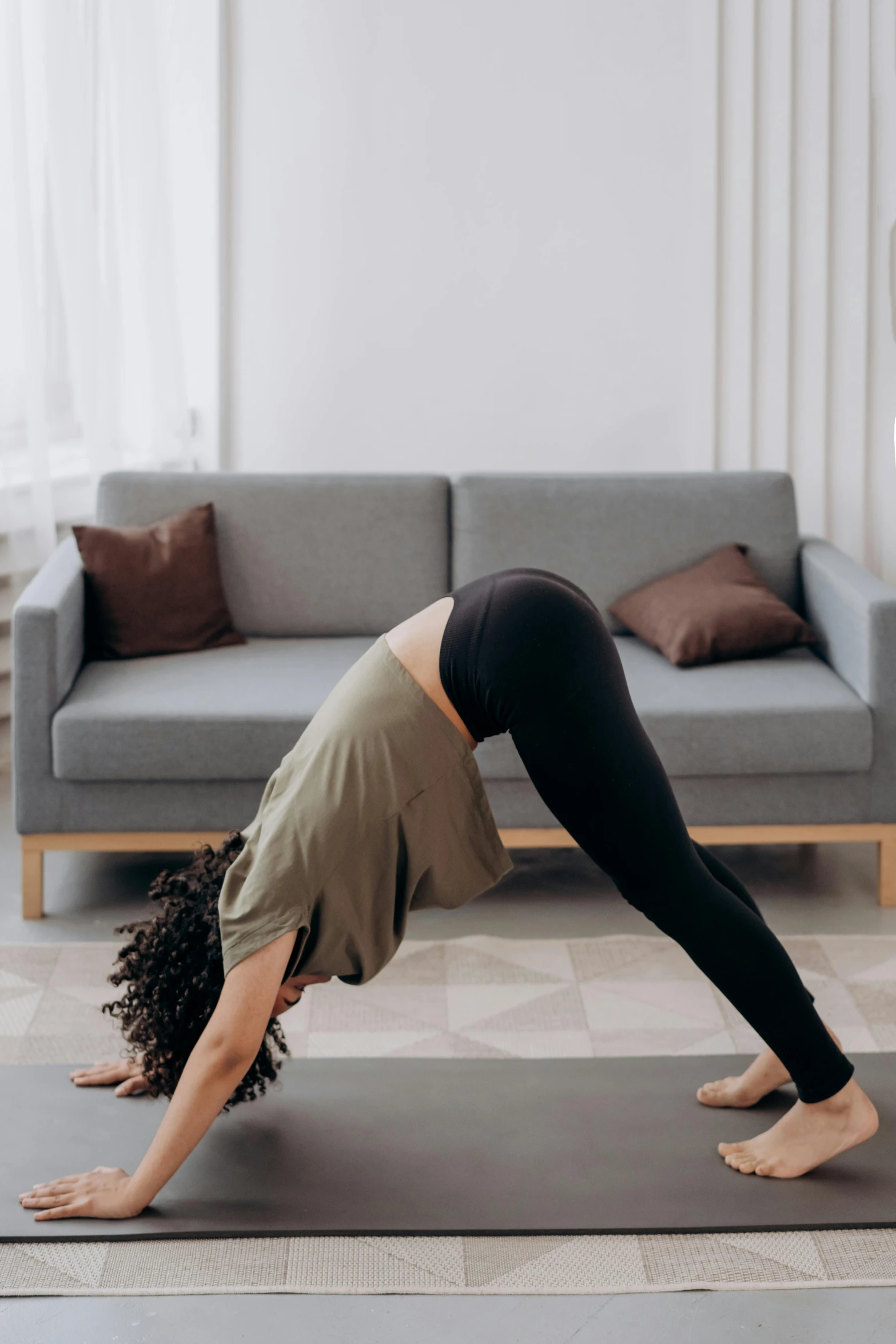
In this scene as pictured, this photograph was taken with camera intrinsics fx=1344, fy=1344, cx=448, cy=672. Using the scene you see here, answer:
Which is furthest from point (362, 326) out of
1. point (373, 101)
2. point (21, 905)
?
point (21, 905)

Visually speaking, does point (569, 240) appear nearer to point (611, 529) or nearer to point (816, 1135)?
point (611, 529)

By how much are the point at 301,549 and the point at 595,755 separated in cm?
191

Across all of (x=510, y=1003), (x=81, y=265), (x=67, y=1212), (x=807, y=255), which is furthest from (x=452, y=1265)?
(x=807, y=255)

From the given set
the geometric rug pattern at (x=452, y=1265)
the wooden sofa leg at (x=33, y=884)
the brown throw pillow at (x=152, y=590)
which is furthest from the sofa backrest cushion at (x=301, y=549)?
the geometric rug pattern at (x=452, y=1265)

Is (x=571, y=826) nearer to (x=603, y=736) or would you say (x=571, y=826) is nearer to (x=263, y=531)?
(x=603, y=736)

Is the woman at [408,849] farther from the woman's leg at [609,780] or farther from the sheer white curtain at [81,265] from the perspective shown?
the sheer white curtain at [81,265]


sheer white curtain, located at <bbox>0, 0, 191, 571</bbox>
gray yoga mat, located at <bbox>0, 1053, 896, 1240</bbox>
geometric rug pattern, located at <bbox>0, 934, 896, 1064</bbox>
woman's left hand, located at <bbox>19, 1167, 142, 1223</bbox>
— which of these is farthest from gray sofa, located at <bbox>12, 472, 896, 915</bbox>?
woman's left hand, located at <bbox>19, 1167, 142, 1223</bbox>

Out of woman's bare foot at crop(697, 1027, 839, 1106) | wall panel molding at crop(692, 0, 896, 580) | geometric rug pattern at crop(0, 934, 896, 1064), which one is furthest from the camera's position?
wall panel molding at crop(692, 0, 896, 580)

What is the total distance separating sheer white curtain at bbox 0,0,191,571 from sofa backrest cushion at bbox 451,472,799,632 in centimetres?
114

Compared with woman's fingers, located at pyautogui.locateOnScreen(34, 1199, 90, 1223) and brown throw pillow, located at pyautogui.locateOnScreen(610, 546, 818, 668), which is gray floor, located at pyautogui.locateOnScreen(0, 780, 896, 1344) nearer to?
woman's fingers, located at pyautogui.locateOnScreen(34, 1199, 90, 1223)

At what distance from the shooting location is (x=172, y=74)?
13.1 ft

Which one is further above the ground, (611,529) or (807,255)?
(807,255)

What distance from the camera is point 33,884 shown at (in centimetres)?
284

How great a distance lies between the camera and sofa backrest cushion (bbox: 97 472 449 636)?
343 cm
